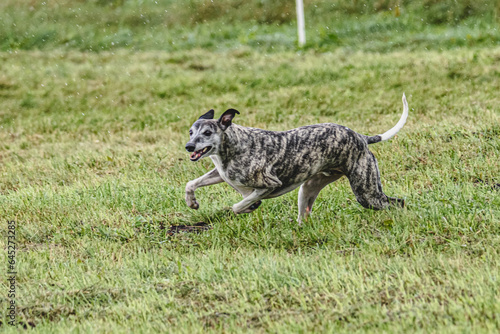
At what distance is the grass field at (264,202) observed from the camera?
5.02 metres

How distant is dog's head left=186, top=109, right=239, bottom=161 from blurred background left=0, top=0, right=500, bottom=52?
13.1 m

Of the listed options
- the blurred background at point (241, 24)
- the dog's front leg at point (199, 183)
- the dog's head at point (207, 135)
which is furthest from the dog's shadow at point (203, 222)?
the blurred background at point (241, 24)

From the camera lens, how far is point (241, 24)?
22.8 m

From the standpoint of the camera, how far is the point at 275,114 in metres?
13.4

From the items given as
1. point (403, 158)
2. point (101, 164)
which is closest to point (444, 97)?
point (403, 158)

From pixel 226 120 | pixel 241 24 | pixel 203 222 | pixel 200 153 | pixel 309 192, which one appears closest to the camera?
pixel 200 153

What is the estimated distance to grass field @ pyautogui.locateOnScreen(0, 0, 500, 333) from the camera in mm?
5023

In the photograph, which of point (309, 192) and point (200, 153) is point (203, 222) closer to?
point (309, 192)

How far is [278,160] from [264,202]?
1349 mm

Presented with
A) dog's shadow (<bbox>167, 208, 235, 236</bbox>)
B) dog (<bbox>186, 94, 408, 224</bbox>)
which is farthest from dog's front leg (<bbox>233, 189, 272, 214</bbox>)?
dog's shadow (<bbox>167, 208, 235, 236</bbox>)

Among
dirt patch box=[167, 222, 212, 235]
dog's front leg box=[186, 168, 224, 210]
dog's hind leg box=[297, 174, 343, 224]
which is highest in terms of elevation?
dog's front leg box=[186, 168, 224, 210]

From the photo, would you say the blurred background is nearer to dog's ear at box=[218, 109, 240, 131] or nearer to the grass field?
the grass field

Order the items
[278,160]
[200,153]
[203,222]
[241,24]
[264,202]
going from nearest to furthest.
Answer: [200,153] → [278,160] → [203,222] → [264,202] → [241,24]

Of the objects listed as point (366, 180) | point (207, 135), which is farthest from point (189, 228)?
point (366, 180)
